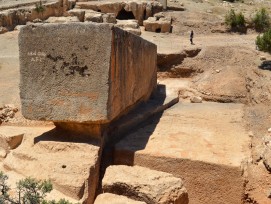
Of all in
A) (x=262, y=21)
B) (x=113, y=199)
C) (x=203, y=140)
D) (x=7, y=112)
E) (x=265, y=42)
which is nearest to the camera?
(x=113, y=199)

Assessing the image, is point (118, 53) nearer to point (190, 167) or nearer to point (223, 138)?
point (190, 167)

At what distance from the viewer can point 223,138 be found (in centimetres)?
686

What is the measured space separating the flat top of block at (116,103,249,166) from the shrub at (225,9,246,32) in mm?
9647

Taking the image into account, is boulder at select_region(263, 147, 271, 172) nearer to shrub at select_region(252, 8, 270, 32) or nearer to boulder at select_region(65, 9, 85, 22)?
shrub at select_region(252, 8, 270, 32)

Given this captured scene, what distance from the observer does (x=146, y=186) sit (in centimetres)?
493

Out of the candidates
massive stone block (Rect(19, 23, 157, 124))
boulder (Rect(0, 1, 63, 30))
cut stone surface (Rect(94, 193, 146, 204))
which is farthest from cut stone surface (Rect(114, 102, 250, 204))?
boulder (Rect(0, 1, 63, 30))

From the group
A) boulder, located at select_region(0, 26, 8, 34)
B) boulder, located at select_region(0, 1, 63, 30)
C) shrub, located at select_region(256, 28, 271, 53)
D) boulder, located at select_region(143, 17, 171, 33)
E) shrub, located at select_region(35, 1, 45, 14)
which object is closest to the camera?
shrub, located at select_region(256, 28, 271, 53)

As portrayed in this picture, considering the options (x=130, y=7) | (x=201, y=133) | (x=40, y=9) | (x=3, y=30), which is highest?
(x=130, y=7)

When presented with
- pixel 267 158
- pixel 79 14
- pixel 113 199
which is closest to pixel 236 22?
pixel 79 14

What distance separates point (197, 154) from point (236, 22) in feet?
40.9

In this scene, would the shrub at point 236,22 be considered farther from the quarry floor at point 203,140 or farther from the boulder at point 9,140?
the boulder at point 9,140

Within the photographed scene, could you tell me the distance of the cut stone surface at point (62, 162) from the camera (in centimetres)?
501

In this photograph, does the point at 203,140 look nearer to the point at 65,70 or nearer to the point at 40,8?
the point at 65,70

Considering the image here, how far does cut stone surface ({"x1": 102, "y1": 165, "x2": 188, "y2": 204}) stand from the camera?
4.83 metres
